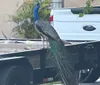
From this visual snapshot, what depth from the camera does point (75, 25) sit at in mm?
12969

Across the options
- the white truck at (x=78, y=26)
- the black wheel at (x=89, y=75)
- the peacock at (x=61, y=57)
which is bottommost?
the black wheel at (x=89, y=75)

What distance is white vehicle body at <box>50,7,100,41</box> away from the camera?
1260cm

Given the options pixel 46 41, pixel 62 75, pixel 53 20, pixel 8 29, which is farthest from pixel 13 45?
pixel 8 29

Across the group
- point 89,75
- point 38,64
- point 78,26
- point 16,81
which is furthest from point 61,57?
point 78,26

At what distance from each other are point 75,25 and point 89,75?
2.13m

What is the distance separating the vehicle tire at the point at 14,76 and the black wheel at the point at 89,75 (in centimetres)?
222

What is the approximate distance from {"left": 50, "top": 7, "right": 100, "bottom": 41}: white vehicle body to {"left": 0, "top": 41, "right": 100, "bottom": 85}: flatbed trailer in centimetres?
219

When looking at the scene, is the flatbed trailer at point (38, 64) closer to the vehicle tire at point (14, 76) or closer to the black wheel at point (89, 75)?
the vehicle tire at point (14, 76)

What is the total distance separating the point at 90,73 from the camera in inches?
436

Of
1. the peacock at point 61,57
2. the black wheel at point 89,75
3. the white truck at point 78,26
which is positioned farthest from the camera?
the white truck at point 78,26

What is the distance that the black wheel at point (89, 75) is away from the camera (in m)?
10.7

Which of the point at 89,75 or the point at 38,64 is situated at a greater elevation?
the point at 38,64

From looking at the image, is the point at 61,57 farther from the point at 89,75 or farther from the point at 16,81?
the point at 89,75

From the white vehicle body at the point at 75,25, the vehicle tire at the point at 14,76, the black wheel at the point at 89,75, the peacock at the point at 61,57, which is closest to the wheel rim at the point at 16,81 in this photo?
the vehicle tire at the point at 14,76
